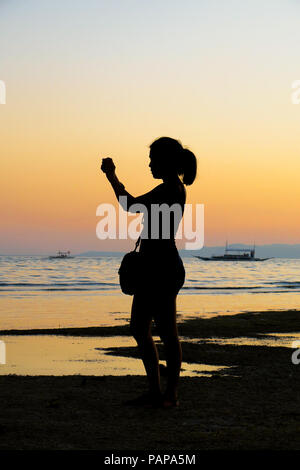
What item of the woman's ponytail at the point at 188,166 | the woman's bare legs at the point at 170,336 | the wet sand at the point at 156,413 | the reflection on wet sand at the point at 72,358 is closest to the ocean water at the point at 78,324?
the reflection on wet sand at the point at 72,358

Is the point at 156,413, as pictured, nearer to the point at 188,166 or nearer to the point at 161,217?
the point at 161,217

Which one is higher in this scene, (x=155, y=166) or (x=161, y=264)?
(x=155, y=166)

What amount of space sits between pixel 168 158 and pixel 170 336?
1397mm

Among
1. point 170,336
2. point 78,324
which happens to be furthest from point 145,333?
point 78,324

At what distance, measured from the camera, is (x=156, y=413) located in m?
5.07

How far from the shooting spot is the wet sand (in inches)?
167

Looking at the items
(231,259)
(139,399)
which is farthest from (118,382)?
(231,259)

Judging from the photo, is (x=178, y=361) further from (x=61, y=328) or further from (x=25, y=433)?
(x=61, y=328)

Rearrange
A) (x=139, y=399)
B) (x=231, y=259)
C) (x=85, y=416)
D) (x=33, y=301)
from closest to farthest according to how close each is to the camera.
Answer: (x=85, y=416) → (x=139, y=399) → (x=33, y=301) → (x=231, y=259)

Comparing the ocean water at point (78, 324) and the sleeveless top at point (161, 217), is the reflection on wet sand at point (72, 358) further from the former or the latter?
the sleeveless top at point (161, 217)

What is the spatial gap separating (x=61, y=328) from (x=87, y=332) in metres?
0.91

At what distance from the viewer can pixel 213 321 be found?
15.7 meters

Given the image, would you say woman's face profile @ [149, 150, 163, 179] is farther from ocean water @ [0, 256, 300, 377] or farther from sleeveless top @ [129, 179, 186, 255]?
ocean water @ [0, 256, 300, 377]
